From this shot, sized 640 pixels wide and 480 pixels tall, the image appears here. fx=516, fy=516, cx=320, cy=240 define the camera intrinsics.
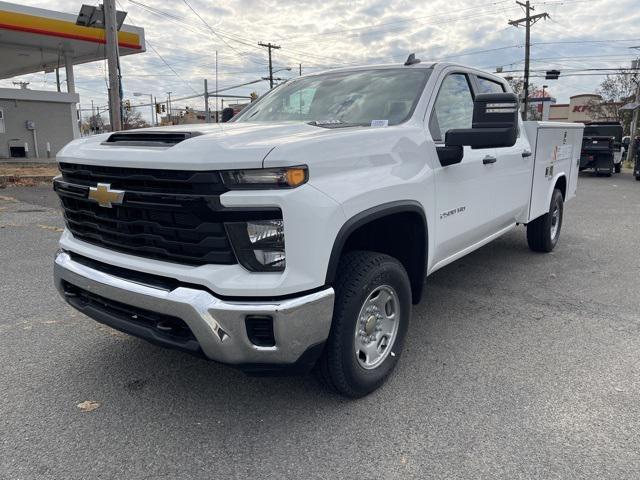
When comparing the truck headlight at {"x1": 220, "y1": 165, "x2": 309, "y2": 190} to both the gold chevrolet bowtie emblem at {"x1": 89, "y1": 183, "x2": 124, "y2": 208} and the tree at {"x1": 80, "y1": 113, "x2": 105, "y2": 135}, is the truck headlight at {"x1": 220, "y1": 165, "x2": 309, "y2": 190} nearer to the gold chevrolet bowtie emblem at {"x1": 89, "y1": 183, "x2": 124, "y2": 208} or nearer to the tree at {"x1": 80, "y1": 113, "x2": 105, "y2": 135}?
the gold chevrolet bowtie emblem at {"x1": 89, "y1": 183, "x2": 124, "y2": 208}

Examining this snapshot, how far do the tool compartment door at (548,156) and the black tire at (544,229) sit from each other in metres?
0.24

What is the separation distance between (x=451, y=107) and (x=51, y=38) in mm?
21919

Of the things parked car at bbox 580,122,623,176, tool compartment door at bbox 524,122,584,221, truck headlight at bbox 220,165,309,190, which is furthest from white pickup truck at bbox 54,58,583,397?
parked car at bbox 580,122,623,176

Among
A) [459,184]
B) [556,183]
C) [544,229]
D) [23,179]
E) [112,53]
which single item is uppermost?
[112,53]

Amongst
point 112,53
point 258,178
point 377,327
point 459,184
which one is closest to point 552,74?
point 112,53

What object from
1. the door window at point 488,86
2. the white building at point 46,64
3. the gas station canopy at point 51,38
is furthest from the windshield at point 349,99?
the white building at point 46,64

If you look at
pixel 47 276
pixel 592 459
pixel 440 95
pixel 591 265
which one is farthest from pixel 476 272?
pixel 47 276

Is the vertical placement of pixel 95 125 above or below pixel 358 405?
above

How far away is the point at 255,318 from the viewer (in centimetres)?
230

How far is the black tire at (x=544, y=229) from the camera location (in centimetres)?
621

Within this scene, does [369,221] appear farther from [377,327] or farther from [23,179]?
[23,179]

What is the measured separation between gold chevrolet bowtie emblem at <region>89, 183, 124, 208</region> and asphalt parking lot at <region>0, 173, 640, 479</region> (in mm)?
1155

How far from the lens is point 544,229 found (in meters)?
6.27

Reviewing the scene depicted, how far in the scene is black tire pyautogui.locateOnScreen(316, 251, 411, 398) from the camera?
2648 mm
